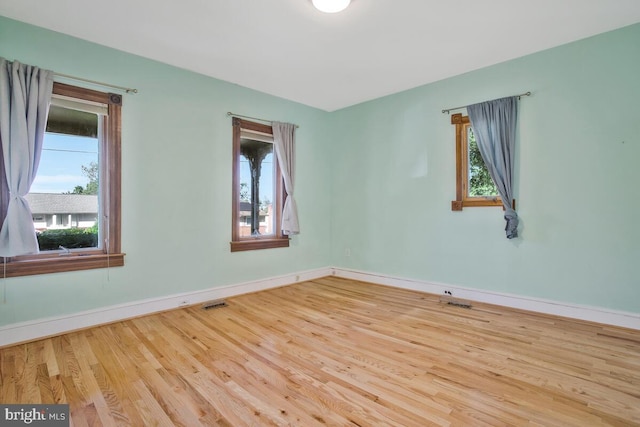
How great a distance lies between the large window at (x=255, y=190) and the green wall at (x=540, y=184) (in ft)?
5.18

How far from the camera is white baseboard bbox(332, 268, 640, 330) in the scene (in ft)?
9.58

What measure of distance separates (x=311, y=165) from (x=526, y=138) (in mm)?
2943

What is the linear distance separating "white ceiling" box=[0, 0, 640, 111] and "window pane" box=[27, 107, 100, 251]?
0.74m

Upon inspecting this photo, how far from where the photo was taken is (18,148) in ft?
8.55

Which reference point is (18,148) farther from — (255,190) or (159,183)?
(255,190)

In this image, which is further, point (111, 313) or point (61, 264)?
point (111, 313)

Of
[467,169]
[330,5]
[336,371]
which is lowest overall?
[336,371]

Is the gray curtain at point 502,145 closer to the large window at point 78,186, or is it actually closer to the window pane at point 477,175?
the window pane at point 477,175

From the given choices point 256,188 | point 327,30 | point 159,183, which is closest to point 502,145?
point 327,30

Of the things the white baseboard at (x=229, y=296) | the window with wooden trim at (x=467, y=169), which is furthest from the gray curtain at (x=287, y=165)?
the window with wooden trim at (x=467, y=169)

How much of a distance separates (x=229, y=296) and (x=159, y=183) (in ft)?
5.34

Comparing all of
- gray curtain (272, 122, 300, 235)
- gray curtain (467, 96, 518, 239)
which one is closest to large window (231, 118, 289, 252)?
gray curtain (272, 122, 300, 235)

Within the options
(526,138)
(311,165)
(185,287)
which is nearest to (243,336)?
(185,287)

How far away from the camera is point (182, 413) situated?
5.62 ft
